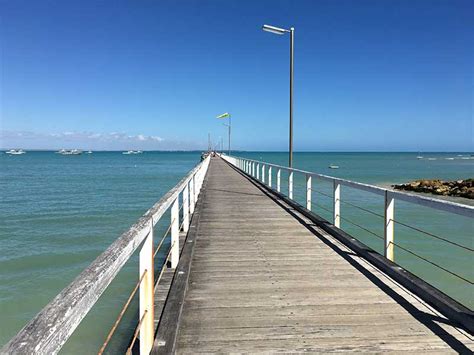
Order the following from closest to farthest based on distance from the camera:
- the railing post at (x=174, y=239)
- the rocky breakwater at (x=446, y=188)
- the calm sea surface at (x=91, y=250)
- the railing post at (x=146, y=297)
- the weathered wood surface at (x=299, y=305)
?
1. the railing post at (x=146, y=297)
2. the weathered wood surface at (x=299, y=305)
3. the railing post at (x=174, y=239)
4. the calm sea surface at (x=91, y=250)
5. the rocky breakwater at (x=446, y=188)

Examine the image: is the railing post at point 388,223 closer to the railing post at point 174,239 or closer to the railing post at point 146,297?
the railing post at point 174,239

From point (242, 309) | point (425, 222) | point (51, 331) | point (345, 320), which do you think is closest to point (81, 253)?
point (242, 309)

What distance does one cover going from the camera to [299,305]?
3.68 m

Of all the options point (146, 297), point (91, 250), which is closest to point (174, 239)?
point (146, 297)

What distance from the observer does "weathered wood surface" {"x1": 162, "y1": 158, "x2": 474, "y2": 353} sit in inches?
116

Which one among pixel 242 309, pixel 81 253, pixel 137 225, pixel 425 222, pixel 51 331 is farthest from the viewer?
pixel 425 222

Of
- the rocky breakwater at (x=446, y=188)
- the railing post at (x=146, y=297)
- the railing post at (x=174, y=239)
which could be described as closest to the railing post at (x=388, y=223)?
the railing post at (x=174, y=239)

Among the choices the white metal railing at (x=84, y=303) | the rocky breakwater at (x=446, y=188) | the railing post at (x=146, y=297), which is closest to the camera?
the white metal railing at (x=84, y=303)

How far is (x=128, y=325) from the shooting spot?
18.9ft

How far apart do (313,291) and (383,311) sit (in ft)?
2.52

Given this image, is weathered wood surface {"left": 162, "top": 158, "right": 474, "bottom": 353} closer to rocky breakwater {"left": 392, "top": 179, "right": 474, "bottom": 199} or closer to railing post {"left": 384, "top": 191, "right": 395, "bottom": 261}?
railing post {"left": 384, "top": 191, "right": 395, "bottom": 261}

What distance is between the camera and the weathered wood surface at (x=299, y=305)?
116 inches

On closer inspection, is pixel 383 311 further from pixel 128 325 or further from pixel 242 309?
pixel 128 325

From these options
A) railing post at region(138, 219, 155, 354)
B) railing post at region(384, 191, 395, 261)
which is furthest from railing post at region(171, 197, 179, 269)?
railing post at region(384, 191, 395, 261)
